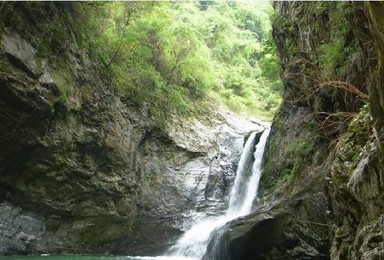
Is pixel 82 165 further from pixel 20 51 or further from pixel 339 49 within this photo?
pixel 339 49

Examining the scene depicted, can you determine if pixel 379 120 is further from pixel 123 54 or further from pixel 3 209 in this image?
pixel 123 54

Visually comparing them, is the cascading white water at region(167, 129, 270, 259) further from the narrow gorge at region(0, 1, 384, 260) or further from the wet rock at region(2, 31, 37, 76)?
the wet rock at region(2, 31, 37, 76)

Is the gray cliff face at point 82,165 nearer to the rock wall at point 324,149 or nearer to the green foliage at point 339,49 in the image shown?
the rock wall at point 324,149

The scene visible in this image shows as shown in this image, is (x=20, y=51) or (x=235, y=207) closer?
(x=20, y=51)

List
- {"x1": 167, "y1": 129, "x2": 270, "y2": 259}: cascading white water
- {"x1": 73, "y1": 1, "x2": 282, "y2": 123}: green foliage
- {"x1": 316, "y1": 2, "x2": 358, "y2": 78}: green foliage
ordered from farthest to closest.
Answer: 1. {"x1": 73, "y1": 1, "x2": 282, "y2": 123}: green foliage
2. {"x1": 167, "y1": 129, "x2": 270, "y2": 259}: cascading white water
3. {"x1": 316, "y1": 2, "x2": 358, "y2": 78}: green foliage

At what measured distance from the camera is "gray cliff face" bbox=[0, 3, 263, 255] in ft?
37.7

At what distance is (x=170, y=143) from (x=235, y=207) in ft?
13.6

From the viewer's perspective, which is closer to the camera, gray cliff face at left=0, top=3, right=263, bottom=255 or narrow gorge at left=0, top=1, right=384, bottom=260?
narrow gorge at left=0, top=1, right=384, bottom=260

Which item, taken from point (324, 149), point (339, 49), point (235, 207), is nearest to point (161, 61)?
point (235, 207)

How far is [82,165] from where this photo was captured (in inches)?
532

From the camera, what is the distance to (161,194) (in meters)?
16.1

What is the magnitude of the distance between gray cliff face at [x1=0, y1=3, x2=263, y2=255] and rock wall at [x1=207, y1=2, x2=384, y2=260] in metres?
4.22

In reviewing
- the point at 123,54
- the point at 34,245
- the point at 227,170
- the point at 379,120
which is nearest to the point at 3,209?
the point at 34,245

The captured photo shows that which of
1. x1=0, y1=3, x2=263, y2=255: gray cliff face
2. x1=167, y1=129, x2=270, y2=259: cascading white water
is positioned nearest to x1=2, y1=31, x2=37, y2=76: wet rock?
x1=0, y1=3, x2=263, y2=255: gray cliff face
